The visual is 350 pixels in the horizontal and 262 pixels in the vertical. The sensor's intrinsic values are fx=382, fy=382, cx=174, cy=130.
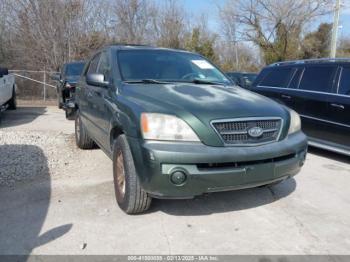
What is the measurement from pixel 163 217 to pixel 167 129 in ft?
3.37

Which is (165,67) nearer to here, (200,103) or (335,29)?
(200,103)

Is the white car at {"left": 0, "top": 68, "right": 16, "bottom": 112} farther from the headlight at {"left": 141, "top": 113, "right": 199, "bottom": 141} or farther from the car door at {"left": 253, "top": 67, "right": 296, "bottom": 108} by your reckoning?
the headlight at {"left": 141, "top": 113, "right": 199, "bottom": 141}

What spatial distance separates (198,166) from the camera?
134 inches

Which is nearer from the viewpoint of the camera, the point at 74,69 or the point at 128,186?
the point at 128,186

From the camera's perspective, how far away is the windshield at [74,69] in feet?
38.6

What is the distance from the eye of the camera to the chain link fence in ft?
56.4

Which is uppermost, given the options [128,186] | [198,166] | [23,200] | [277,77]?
[277,77]

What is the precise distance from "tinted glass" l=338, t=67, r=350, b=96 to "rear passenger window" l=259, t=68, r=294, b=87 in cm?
119

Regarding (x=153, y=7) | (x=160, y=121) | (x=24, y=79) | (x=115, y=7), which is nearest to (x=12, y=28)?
(x=24, y=79)

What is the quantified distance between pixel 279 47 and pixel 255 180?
90.9ft

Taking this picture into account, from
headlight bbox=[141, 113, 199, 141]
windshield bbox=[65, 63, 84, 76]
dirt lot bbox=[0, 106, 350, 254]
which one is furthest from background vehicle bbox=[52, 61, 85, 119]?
headlight bbox=[141, 113, 199, 141]

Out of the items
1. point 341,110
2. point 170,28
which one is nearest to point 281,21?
point 170,28

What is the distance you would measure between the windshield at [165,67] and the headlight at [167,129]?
44.0 inches

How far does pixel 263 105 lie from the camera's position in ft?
12.9
